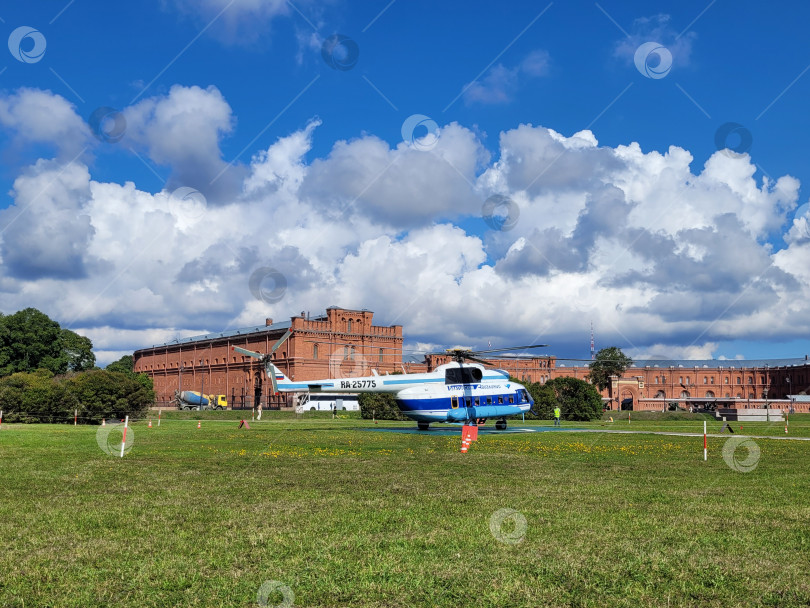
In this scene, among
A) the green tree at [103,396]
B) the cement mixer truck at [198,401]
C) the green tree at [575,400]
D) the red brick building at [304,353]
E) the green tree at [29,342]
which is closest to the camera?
the green tree at [103,396]

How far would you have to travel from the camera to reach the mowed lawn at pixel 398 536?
616 centimetres

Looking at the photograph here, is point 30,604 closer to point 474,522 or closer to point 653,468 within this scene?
point 474,522

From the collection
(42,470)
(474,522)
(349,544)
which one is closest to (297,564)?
(349,544)

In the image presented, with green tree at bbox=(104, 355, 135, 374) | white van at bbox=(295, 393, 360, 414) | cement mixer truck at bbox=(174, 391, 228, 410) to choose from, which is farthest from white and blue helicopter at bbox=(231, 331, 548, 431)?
green tree at bbox=(104, 355, 135, 374)

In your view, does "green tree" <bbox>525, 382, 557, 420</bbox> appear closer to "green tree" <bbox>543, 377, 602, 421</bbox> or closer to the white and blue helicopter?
"green tree" <bbox>543, 377, 602, 421</bbox>

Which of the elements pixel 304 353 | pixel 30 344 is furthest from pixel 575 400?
pixel 30 344

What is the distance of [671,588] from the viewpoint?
6324mm

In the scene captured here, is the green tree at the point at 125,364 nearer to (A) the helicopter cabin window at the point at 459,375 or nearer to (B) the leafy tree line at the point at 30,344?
(B) the leafy tree line at the point at 30,344

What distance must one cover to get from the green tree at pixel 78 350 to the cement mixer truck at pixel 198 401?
16.6m

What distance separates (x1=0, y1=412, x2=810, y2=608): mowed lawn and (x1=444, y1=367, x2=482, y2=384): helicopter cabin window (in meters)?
19.1

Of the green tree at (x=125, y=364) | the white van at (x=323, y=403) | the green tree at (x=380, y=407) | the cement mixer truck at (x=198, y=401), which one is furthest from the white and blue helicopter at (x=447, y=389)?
the green tree at (x=125, y=364)

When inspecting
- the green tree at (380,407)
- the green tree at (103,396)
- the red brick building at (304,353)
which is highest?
the red brick building at (304,353)

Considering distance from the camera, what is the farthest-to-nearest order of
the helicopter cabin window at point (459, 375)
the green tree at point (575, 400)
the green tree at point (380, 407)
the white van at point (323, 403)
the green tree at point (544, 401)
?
1. the white van at point (323, 403)
2. the green tree at point (575, 400)
3. the green tree at point (544, 401)
4. the green tree at point (380, 407)
5. the helicopter cabin window at point (459, 375)

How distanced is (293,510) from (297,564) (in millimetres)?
3155
